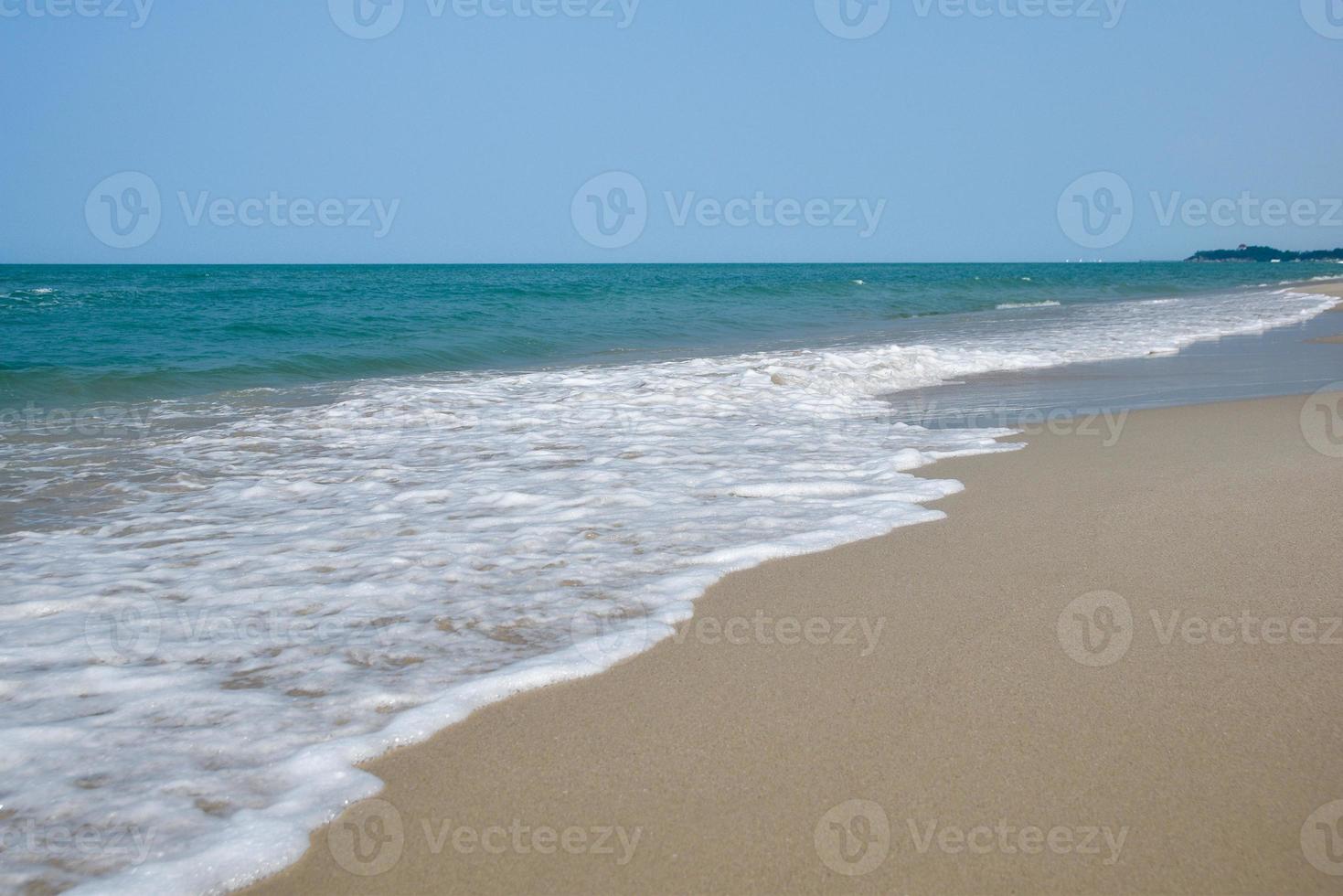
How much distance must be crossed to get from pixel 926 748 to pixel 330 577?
7.84 ft

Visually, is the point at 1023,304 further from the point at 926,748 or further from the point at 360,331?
the point at 926,748

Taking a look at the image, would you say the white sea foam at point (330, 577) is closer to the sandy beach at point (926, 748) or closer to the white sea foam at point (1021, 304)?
the sandy beach at point (926, 748)

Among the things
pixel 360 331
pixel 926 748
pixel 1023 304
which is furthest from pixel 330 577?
pixel 1023 304

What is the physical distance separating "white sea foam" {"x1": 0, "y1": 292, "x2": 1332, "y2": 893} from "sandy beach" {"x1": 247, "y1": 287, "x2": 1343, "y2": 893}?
0.21 m

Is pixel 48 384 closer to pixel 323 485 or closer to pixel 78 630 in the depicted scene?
pixel 323 485

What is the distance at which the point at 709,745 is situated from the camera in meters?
2.27

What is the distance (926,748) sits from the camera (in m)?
2.23

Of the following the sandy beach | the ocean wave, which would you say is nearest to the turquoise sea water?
the ocean wave

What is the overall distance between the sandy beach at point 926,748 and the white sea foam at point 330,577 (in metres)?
0.21

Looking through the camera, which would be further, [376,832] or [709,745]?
[709,745]

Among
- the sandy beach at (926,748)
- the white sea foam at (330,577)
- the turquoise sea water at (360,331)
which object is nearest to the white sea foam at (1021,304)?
the turquoise sea water at (360,331)

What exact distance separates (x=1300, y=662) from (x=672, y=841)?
195cm

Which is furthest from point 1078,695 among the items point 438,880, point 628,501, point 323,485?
point 323,485

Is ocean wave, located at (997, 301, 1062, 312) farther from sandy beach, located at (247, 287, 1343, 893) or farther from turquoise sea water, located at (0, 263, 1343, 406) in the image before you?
sandy beach, located at (247, 287, 1343, 893)
